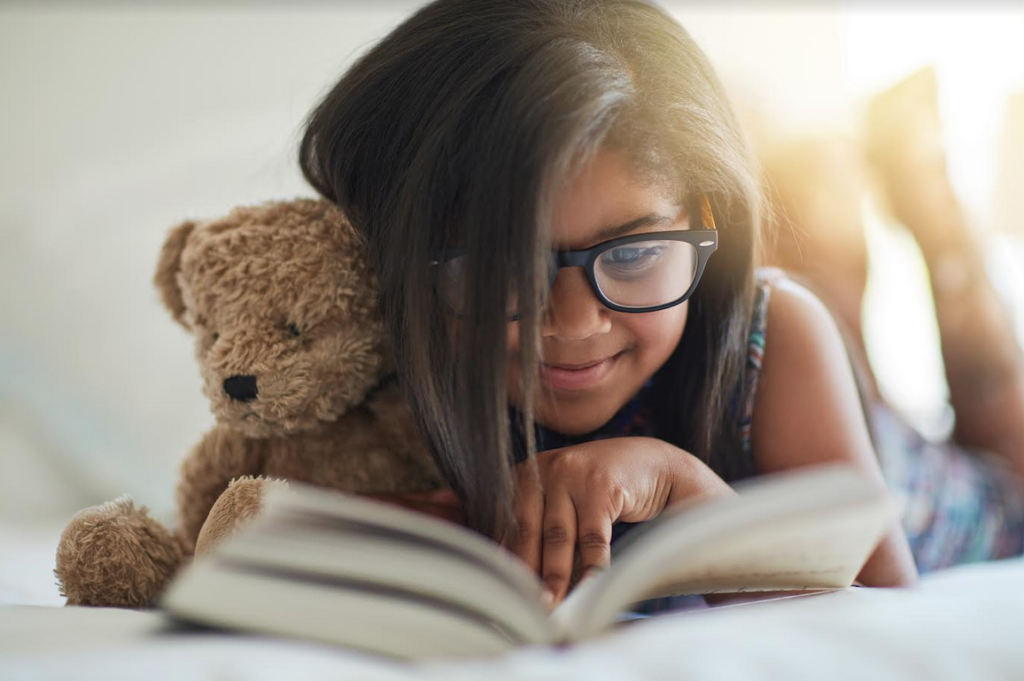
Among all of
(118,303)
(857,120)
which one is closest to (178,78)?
(118,303)

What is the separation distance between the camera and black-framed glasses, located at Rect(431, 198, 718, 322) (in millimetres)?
669

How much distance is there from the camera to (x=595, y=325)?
71 centimetres

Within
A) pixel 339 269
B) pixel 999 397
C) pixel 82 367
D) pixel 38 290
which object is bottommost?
pixel 999 397

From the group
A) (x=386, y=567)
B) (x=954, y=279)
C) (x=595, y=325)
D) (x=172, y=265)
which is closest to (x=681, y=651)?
(x=386, y=567)

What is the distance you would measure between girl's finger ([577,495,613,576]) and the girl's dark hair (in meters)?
0.06

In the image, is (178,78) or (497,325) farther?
(178,78)

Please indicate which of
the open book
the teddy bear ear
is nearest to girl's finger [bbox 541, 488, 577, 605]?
the open book

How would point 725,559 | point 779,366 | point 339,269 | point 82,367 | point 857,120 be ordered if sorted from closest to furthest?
point 725,559
point 339,269
point 779,366
point 82,367
point 857,120

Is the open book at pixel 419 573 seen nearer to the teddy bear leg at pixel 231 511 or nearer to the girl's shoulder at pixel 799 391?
the teddy bear leg at pixel 231 511

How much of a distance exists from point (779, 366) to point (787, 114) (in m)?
0.94

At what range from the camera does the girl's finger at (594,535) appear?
58 cm

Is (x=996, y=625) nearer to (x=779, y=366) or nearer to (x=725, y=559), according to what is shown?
(x=725, y=559)

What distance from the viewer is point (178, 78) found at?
5.02ft

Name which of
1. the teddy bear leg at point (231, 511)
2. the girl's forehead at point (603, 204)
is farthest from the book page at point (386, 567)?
the girl's forehead at point (603, 204)
